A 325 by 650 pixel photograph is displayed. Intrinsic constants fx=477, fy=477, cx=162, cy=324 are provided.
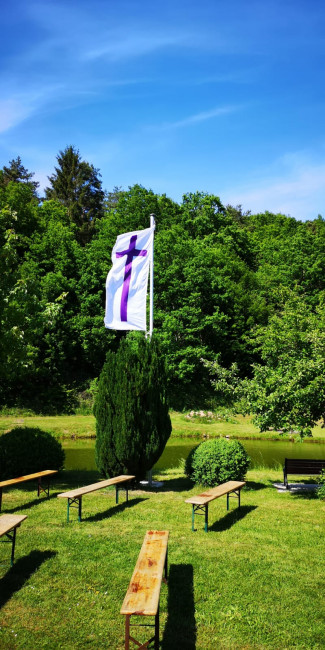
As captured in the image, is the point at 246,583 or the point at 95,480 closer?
the point at 246,583

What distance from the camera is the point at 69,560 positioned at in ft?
22.5

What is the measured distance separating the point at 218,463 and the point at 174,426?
50.8ft

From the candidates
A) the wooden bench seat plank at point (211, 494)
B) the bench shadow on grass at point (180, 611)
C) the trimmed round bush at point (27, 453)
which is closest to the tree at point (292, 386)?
the wooden bench seat plank at point (211, 494)

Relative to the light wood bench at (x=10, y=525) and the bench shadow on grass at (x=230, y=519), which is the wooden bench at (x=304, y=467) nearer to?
the bench shadow on grass at (x=230, y=519)

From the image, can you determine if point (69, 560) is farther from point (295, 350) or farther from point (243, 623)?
point (295, 350)

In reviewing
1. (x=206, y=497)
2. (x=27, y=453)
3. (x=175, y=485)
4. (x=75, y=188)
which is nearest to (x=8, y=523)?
(x=206, y=497)

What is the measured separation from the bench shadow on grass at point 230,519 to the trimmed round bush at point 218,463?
1509 millimetres

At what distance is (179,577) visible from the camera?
21.0 feet

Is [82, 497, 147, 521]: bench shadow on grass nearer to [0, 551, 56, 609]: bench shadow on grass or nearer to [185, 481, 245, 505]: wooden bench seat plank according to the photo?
[185, 481, 245, 505]: wooden bench seat plank

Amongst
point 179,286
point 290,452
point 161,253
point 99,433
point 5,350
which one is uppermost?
point 161,253

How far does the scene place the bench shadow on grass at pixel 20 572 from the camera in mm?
5832

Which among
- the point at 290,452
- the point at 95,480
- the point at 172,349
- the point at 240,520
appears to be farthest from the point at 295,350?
the point at 172,349

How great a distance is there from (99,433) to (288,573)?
6.55 metres

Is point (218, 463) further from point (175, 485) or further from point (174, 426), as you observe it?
point (174, 426)
